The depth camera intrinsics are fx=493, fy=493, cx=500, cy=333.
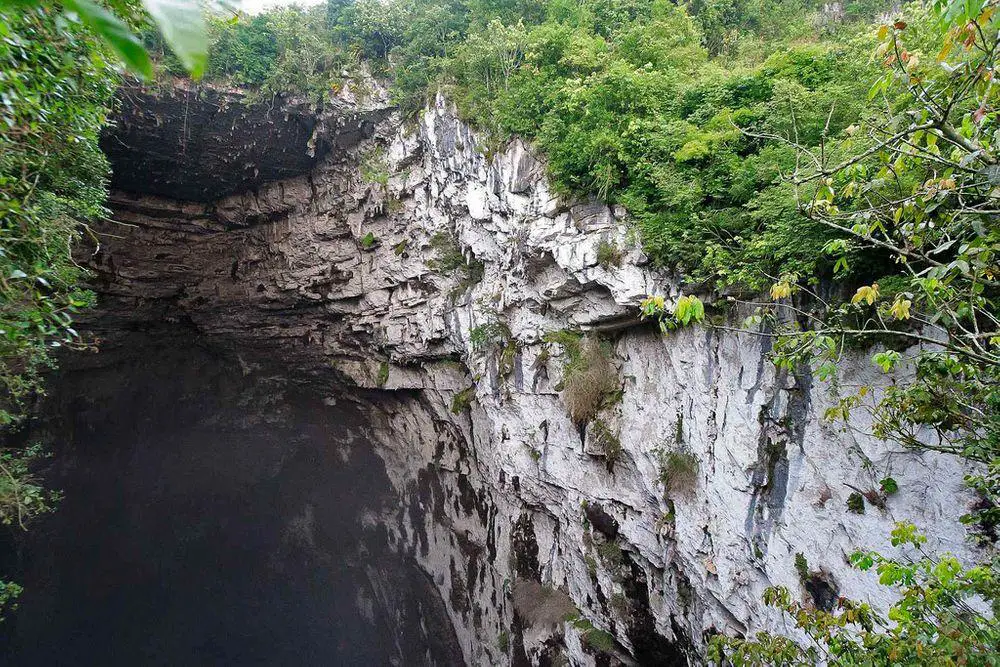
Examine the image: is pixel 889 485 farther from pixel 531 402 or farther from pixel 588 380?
pixel 531 402

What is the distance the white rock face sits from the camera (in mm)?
4199

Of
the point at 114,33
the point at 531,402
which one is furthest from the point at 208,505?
the point at 114,33

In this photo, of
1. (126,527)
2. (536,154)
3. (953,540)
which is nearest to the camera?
(953,540)

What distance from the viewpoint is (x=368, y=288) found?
33.8 ft

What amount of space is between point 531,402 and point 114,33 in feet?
22.0

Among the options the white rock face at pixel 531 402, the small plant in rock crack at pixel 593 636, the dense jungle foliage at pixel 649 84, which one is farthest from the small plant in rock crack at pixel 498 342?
the small plant in rock crack at pixel 593 636

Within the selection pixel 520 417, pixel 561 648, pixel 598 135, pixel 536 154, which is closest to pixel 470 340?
pixel 520 417

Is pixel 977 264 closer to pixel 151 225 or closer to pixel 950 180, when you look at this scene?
pixel 950 180

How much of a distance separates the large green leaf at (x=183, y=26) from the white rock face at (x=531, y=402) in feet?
10.4

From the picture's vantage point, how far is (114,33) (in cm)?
42

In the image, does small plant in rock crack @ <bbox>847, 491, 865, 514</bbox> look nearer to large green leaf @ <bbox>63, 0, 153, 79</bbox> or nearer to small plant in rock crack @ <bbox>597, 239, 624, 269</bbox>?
small plant in rock crack @ <bbox>597, 239, 624, 269</bbox>

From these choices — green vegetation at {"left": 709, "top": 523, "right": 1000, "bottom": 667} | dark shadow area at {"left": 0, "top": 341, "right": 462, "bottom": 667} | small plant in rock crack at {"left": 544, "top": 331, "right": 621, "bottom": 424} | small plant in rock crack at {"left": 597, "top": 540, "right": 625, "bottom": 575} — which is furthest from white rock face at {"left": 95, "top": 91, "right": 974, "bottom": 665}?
dark shadow area at {"left": 0, "top": 341, "right": 462, "bottom": 667}

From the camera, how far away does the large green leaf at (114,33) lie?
41cm

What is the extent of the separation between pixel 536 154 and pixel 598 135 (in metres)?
1.26
